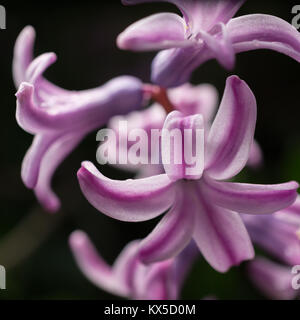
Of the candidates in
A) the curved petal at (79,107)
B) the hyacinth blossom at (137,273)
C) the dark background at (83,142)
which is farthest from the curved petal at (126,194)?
the dark background at (83,142)

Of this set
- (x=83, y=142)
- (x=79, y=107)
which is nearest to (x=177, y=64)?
(x=79, y=107)

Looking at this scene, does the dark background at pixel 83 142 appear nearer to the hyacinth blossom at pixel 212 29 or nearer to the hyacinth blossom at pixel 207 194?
the hyacinth blossom at pixel 207 194

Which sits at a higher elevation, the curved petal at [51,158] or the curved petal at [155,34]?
the curved petal at [155,34]

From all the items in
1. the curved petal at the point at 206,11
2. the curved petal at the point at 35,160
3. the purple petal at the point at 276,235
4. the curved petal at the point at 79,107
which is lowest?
the purple petal at the point at 276,235

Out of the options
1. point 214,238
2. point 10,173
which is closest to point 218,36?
point 214,238

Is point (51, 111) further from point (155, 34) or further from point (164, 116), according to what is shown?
point (164, 116)

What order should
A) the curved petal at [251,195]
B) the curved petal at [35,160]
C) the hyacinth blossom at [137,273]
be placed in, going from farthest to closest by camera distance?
the hyacinth blossom at [137,273] < the curved petal at [35,160] < the curved petal at [251,195]

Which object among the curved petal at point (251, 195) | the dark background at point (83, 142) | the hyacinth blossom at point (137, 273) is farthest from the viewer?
the dark background at point (83, 142)
